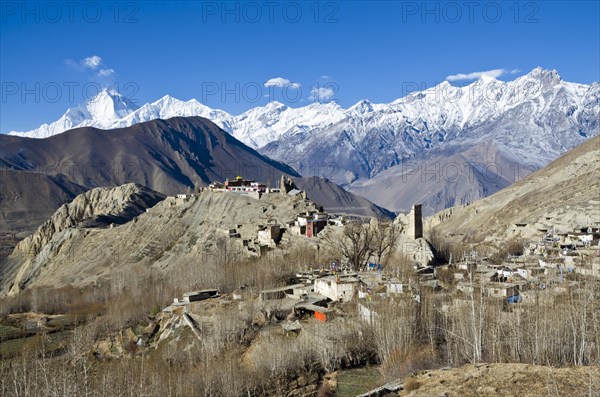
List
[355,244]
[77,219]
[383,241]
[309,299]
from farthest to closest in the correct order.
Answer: [77,219] → [383,241] → [355,244] → [309,299]

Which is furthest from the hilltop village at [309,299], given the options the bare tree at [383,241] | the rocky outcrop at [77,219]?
the rocky outcrop at [77,219]

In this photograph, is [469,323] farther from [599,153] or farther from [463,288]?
[599,153]

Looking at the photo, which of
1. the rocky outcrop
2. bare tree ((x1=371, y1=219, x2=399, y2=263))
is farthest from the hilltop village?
the rocky outcrop

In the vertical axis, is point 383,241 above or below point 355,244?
above

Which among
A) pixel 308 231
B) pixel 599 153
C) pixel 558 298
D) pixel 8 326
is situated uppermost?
pixel 599 153

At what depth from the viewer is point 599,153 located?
8362cm

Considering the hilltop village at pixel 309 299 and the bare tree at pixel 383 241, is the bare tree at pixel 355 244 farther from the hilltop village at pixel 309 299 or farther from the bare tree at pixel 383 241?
the bare tree at pixel 383 241

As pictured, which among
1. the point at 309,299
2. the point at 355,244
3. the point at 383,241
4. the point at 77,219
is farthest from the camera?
the point at 77,219

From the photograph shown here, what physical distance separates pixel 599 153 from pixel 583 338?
70.8 metres

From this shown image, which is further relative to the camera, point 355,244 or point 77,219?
point 77,219

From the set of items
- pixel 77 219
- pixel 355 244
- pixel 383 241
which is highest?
pixel 77 219

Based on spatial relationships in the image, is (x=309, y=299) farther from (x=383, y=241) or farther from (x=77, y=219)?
(x=77, y=219)

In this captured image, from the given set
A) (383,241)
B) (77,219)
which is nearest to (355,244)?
(383,241)

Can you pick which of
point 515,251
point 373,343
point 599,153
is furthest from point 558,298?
point 599,153
